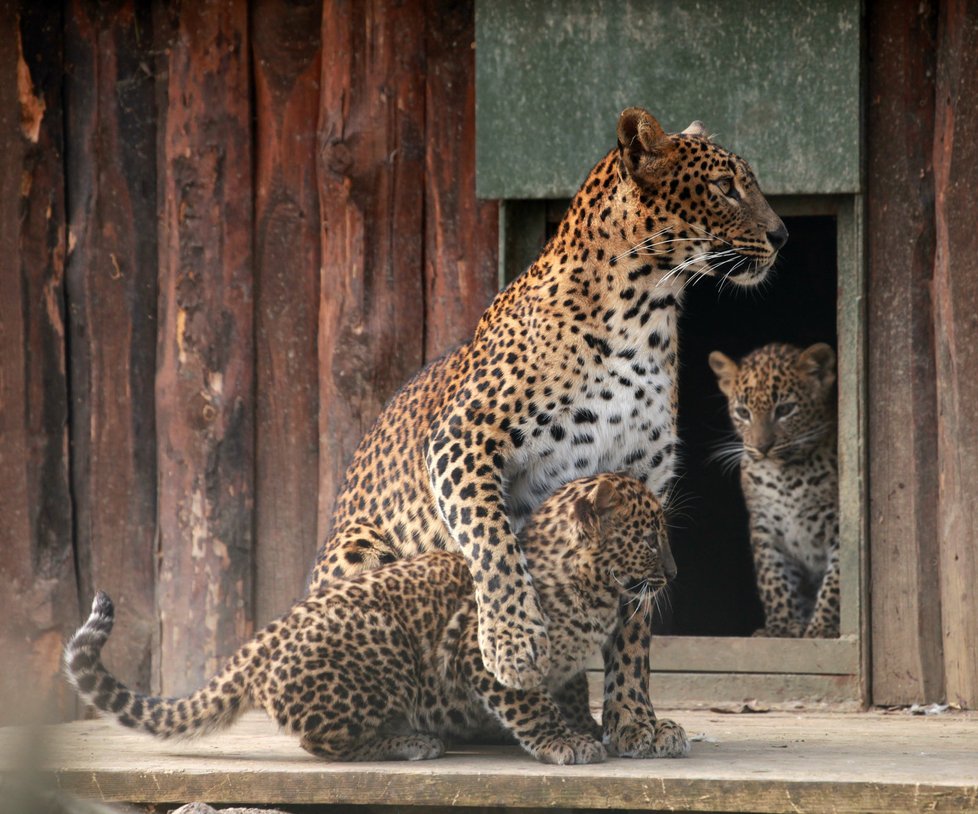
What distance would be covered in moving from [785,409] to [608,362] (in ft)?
12.1

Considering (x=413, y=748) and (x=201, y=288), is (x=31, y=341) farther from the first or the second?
(x=413, y=748)

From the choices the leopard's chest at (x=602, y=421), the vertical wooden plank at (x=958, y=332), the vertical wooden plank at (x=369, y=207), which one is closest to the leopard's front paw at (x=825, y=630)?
the vertical wooden plank at (x=958, y=332)

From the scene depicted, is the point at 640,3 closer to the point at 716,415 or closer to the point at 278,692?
the point at 278,692

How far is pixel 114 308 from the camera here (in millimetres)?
6820

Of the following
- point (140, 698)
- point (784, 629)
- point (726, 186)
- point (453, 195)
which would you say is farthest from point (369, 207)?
point (784, 629)

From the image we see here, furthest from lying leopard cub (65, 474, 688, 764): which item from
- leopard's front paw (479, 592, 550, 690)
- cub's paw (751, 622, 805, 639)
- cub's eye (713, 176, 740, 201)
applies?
cub's paw (751, 622, 805, 639)

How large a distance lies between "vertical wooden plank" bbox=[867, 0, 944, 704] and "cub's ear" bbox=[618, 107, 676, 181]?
2026 mm

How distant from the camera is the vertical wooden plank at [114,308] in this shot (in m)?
6.79

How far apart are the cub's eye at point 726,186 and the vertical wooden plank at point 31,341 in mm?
3472

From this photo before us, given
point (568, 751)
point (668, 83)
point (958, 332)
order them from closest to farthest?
1. point (568, 751)
2. point (958, 332)
3. point (668, 83)

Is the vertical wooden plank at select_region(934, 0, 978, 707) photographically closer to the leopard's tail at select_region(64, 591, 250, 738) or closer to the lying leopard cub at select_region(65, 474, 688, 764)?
the lying leopard cub at select_region(65, 474, 688, 764)

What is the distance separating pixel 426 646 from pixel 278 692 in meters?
0.50

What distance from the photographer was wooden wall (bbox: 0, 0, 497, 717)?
661 cm

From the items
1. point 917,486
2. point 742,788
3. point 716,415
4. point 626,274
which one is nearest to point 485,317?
point 626,274
